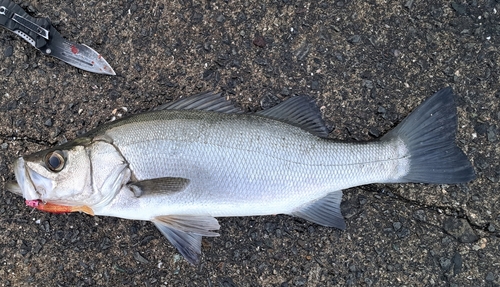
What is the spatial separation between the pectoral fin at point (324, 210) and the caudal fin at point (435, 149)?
0.44m

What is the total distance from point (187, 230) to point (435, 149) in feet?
5.36

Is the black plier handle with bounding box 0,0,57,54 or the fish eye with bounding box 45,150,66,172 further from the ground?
the black plier handle with bounding box 0,0,57,54

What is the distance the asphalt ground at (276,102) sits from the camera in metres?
2.76


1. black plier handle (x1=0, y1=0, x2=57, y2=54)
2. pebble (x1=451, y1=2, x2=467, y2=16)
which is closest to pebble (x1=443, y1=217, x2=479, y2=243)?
pebble (x1=451, y1=2, x2=467, y2=16)

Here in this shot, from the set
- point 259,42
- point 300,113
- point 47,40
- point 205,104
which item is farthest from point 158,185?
point 47,40

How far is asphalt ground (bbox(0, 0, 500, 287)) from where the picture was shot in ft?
9.07

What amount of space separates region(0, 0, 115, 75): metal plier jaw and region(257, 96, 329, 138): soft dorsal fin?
120 centimetres

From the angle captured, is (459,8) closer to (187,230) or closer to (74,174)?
(187,230)

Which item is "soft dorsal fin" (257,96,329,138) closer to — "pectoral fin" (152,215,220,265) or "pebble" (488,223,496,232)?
"pectoral fin" (152,215,220,265)

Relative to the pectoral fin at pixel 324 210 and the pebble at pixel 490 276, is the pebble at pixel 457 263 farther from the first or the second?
the pectoral fin at pixel 324 210

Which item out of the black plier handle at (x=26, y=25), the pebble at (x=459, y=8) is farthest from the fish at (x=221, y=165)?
the black plier handle at (x=26, y=25)

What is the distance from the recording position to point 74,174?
2.34m

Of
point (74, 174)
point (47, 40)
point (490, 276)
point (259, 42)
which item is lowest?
point (490, 276)

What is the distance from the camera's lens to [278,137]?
2.48 metres
